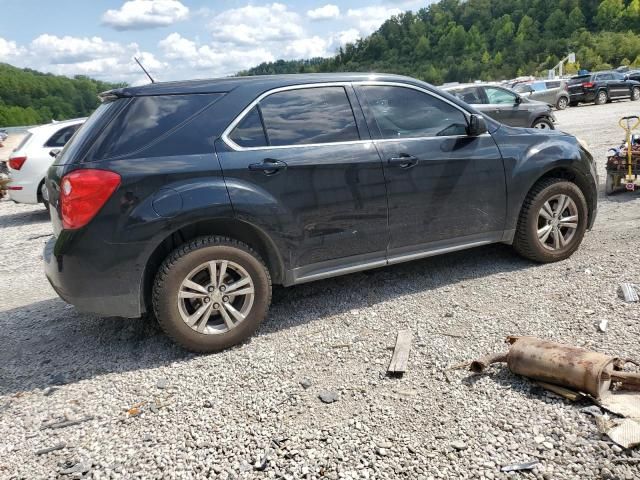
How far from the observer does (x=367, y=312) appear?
13.4ft

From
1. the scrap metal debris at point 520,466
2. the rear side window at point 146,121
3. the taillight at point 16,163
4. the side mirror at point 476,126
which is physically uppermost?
the rear side window at point 146,121

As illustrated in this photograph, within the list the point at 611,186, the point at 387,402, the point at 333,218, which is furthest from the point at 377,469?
the point at 611,186

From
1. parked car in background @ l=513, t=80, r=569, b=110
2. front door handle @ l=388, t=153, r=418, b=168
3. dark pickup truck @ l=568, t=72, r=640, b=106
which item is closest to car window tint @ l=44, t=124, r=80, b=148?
front door handle @ l=388, t=153, r=418, b=168

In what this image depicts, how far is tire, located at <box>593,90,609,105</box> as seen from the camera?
1080 inches

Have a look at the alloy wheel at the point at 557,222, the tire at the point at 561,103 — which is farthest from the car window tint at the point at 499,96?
the tire at the point at 561,103

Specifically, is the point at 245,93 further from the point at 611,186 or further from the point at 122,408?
the point at 611,186

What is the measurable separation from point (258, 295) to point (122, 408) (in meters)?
1.13

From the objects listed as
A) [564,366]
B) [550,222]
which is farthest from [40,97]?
[564,366]

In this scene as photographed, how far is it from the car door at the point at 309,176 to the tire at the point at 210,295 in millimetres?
257

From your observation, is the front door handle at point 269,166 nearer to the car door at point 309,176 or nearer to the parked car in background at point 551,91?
the car door at point 309,176

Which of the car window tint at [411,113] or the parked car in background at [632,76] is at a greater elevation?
the car window tint at [411,113]

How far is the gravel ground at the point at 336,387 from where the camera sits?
8.14 feet

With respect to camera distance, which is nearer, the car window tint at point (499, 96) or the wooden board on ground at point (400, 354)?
the wooden board on ground at point (400, 354)

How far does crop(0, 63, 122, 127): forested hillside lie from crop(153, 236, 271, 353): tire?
367 ft
